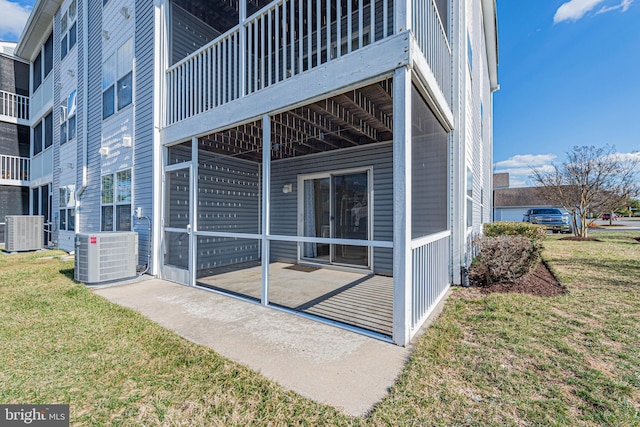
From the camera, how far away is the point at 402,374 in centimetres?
224

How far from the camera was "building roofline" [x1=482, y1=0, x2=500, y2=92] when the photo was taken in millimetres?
9220

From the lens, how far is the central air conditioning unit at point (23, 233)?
30.3 feet

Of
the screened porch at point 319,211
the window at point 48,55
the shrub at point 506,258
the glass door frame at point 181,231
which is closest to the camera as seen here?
the screened porch at point 319,211

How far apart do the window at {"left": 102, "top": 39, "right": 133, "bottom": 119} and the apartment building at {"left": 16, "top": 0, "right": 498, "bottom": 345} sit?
6cm

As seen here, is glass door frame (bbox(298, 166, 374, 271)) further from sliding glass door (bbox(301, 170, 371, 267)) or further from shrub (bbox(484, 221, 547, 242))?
shrub (bbox(484, 221, 547, 242))

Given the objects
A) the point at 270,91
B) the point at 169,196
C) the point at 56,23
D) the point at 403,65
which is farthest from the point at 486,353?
the point at 56,23

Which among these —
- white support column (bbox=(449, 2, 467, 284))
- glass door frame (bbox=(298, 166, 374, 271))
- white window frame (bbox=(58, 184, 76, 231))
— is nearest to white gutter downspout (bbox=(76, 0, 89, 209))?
white window frame (bbox=(58, 184, 76, 231))

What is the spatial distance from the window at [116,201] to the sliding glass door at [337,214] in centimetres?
406

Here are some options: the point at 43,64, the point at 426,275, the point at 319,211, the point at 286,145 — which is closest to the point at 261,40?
the point at 286,145

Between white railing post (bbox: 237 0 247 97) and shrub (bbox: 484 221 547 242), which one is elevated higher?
white railing post (bbox: 237 0 247 97)

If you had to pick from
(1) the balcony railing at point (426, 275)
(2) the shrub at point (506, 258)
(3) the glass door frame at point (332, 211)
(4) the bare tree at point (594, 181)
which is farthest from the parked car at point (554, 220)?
(1) the balcony railing at point (426, 275)

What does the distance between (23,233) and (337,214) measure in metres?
10.6

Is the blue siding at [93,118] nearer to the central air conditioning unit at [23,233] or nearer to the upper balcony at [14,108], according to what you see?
the central air conditioning unit at [23,233]

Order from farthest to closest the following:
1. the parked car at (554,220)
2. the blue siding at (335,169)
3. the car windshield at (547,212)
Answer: the car windshield at (547,212) < the parked car at (554,220) < the blue siding at (335,169)
